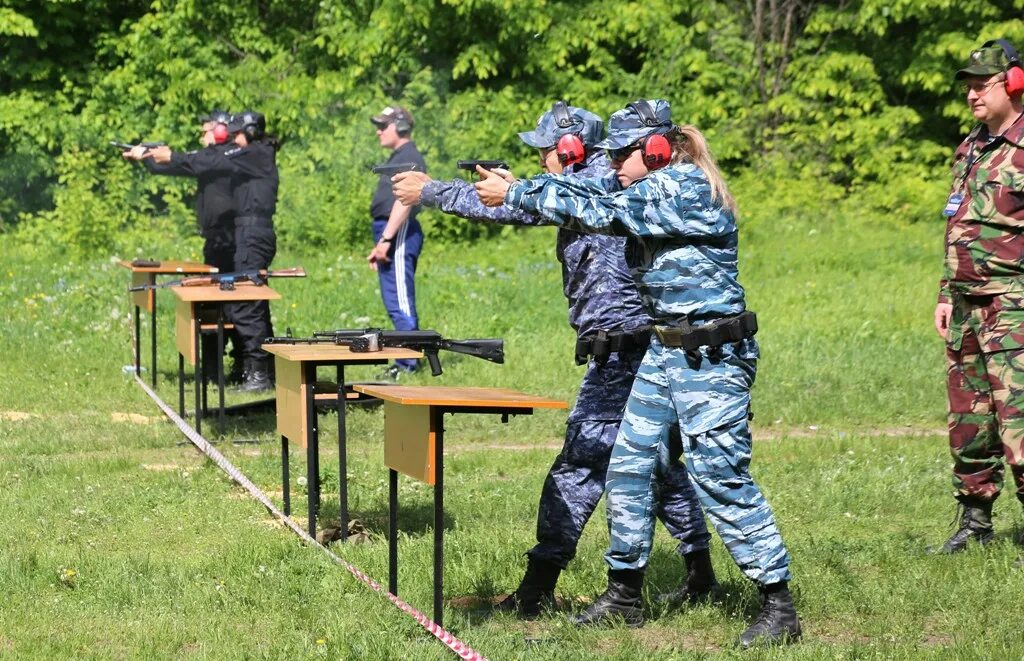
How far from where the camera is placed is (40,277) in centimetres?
1595

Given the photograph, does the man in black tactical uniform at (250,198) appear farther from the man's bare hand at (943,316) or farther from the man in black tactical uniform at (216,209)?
the man's bare hand at (943,316)

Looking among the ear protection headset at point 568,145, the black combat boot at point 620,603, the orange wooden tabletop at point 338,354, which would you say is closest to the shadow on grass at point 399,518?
the orange wooden tabletop at point 338,354

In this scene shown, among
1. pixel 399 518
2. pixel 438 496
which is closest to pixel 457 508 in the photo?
pixel 399 518

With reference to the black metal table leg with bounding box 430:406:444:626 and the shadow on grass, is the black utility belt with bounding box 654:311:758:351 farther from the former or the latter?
the shadow on grass

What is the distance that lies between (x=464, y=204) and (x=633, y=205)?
2.34ft

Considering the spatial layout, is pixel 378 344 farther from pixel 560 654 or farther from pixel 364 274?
pixel 364 274

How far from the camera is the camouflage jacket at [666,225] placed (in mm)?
5160

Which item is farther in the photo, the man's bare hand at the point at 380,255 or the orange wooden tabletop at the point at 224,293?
the man's bare hand at the point at 380,255

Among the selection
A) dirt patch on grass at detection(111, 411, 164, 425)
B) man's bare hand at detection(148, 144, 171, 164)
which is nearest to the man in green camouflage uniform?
dirt patch on grass at detection(111, 411, 164, 425)

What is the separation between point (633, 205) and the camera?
518 cm

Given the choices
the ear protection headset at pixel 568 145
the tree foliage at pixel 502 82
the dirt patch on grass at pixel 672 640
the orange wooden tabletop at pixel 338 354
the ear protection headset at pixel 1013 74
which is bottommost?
the dirt patch on grass at pixel 672 640

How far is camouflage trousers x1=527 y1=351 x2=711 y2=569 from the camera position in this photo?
229 inches

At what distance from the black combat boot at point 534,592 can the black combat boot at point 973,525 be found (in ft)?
6.61

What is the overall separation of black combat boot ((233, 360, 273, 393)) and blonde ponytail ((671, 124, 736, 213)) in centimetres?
686
